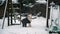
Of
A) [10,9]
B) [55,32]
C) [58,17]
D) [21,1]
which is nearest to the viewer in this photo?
[55,32]

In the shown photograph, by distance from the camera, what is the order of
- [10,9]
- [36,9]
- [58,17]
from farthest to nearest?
1. [36,9]
2. [10,9]
3. [58,17]

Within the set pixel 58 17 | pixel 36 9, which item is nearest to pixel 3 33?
pixel 58 17

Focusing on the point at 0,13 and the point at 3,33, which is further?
the point at 0,13

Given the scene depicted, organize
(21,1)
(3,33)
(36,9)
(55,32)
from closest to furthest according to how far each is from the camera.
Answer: (55,32), (3,33), (21,1), (36,9)

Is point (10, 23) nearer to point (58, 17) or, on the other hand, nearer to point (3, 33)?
point (3, 33)

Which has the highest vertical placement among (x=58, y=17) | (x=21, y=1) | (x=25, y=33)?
(x=21, y=1)

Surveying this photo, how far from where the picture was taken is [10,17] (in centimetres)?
948

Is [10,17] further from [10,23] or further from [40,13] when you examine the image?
[40,13]

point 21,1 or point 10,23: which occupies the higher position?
point 21,1

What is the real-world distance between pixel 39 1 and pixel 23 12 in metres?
1.92

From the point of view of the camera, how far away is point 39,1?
1359 cm

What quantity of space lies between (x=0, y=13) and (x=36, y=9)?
2.35 metres

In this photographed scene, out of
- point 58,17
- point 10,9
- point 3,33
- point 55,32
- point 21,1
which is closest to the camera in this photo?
point 55,32

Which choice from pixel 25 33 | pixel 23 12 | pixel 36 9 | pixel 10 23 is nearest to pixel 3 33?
pixel 25 33
